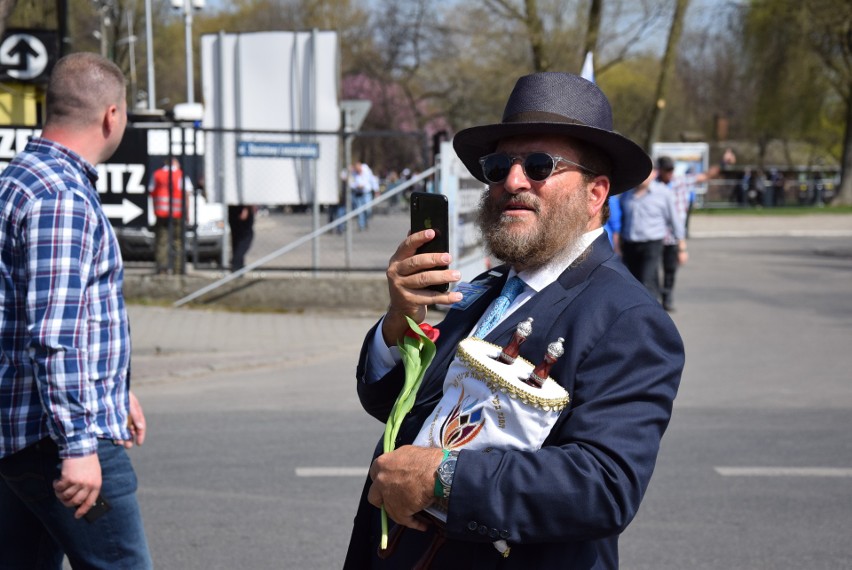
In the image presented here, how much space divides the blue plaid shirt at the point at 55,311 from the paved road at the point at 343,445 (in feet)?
7.52

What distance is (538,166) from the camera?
7.61ft

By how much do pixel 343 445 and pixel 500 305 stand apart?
487cm

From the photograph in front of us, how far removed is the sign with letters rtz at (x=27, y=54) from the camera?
13211mm

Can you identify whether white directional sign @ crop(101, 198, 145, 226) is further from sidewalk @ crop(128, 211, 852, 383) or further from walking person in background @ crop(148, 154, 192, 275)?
sidewalk @ crop(128, 211, 852, 383)

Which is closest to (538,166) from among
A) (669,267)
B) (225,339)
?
(225,339)

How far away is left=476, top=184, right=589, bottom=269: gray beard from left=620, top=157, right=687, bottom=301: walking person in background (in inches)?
388

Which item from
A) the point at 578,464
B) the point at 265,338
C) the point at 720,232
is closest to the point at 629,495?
the point at 578,464

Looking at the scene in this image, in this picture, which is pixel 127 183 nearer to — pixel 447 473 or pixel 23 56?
pixel 23 56

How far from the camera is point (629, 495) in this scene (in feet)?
6.88

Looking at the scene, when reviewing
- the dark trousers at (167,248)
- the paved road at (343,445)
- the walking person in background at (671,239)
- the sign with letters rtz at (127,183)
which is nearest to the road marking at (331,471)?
the paved road at (343,445)

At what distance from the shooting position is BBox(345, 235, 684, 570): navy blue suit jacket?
206 centimetres

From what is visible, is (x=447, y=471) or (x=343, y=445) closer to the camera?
(x=447, y=471)

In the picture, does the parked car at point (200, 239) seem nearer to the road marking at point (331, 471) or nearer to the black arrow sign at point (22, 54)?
the black arrow sign at point (22, 54)

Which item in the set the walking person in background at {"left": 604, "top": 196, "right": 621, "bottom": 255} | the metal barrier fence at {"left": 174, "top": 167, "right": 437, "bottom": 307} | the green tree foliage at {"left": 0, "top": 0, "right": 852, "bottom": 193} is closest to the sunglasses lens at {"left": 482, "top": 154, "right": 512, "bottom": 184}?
the walking person in background at {"left": 604, "top": 196, "right": 621, "bottom": 255}
